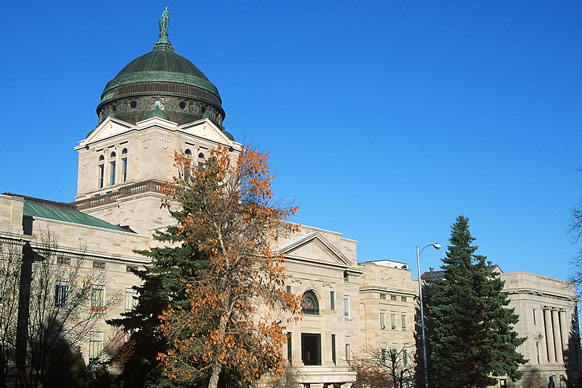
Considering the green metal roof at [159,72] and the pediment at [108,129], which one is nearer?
the pediment at [108,129]

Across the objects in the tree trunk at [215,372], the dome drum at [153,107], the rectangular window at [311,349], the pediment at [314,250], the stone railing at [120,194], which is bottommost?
the tree trunk at [215,372]

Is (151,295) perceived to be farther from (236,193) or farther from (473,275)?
(473,275)

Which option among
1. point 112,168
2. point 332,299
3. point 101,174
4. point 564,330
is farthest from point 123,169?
point 564,330

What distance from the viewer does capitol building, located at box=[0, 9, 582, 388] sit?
143 ft

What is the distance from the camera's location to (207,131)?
2400 inches

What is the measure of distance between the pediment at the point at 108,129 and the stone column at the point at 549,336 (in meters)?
43.4

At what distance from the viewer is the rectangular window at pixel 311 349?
49.6 metres

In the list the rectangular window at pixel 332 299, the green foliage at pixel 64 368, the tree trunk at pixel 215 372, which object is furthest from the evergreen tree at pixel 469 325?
the tree trunk at pixel 215 372

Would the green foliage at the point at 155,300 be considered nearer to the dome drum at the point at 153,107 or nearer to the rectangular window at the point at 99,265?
the rectangular window at the point at 99,265

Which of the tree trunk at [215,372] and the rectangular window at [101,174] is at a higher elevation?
the rectangular window at [101,174]

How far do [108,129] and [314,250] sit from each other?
21.0 meters

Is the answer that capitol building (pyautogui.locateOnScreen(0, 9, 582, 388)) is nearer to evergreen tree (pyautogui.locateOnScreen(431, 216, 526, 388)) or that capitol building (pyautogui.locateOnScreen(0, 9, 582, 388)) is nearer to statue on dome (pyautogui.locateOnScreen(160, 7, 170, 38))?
statue on dome (pyautogui.locateOnScreen(160, 7, 170, 38))

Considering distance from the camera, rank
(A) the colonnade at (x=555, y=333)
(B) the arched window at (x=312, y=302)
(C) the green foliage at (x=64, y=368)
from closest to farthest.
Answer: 1. (C) the green foliage at (x=64, y=368)
2. (B) the arched window at (x=312, y=302)
3. (A) the colonnade at (x=555, y=333)

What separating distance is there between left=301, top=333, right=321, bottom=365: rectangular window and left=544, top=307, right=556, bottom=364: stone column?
3041cm
